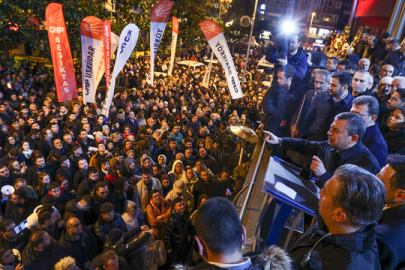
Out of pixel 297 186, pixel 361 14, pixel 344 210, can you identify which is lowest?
pixel 297 186

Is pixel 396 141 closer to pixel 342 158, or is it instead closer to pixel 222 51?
pixel 342 158

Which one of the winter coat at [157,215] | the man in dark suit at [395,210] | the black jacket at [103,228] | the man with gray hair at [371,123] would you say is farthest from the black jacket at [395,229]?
the black jacket at [103,228]

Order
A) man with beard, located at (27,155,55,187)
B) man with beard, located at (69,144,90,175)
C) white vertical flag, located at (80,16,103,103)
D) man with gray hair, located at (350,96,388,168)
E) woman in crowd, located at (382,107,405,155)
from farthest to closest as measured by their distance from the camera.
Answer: white vertical flag, located at (80,16,103,103) → man with beard, located at (69,144,90,175) → man with beard, located at (27,155,55,187) → woman in crowd, located at (382,107,405,155) → man with gray hair, located at (350,96,388,168)

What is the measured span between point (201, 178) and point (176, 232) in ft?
6.73

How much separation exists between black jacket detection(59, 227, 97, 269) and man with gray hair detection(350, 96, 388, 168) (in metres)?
4.10

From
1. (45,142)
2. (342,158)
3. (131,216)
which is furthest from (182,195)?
(45,142)

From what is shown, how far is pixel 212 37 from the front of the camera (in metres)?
9.28

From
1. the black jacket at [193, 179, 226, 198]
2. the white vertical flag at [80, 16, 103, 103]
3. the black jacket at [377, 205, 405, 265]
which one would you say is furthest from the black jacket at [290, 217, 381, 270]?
the white vertical flag at [80, 16, 103, 103]

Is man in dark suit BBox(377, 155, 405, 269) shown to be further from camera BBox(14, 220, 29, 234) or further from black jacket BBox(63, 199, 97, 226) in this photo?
camera BBox(14, 220, 29, 234)

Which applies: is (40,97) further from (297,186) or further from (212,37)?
(297,186)

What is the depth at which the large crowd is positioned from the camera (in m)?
1.71

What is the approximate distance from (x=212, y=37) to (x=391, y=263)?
845 centimetres

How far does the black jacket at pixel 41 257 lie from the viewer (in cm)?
388

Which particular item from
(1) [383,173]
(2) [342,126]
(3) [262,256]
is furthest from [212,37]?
(3) [262,256]
